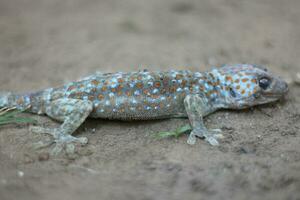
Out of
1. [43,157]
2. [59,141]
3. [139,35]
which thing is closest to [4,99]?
[59,141]

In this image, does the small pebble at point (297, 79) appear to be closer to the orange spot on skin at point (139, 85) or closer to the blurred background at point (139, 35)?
the blurred background at point (139, 35)

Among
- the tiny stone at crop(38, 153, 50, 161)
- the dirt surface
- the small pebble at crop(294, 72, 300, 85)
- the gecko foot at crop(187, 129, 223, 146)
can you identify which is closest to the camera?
the dirt surface

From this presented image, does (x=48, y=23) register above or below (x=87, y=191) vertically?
above

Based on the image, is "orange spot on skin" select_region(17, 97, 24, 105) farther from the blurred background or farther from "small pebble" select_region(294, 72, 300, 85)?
"small pebble" select_region(294, 72, 300, 85)

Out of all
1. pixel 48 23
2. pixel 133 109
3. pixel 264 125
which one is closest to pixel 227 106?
pixel 264 125

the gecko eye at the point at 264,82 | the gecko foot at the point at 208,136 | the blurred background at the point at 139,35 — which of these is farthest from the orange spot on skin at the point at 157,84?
the blurred background at the point at 139,35

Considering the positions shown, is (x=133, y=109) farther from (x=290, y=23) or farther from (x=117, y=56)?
(x=290, y=23)

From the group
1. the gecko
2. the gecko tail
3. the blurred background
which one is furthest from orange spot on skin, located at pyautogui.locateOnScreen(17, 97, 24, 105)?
the blurred background
